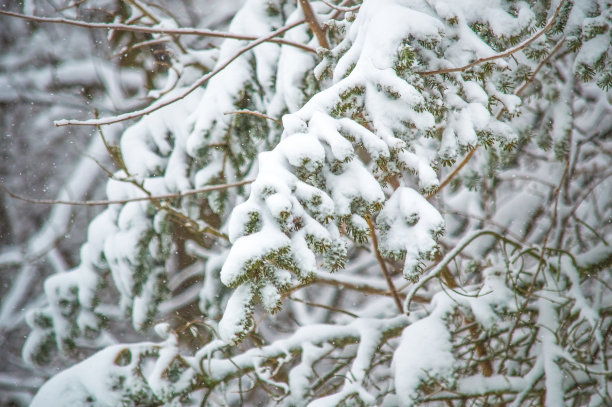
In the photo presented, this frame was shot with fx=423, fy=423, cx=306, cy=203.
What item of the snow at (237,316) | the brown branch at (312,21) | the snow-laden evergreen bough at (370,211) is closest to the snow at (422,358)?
the snow-laden evergreen bough at (370,211)

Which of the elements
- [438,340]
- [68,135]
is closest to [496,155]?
[438,340]

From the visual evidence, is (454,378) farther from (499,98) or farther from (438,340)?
(499,98)

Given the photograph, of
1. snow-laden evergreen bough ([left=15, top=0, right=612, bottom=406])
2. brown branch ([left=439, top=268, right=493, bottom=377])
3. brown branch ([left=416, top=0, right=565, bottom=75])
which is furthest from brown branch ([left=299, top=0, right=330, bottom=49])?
brown branch ([left=439, top=268, right=493, bottom=377])

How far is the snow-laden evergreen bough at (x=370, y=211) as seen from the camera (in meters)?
1.03

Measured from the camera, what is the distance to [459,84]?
1.27 meters

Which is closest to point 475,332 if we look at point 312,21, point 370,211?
point 370,211

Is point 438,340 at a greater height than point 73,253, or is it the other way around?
point 73,253

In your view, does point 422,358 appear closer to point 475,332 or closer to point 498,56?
point 475,332

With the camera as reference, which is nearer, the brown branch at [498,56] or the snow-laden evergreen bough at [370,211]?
the snow-laden evergreen bough at [370,211]

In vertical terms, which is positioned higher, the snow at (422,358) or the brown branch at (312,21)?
the brown branch at (312,21)

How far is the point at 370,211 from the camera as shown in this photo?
3.40 ft

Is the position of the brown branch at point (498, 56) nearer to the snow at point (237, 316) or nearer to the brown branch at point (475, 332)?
the snow at point (237, 316)

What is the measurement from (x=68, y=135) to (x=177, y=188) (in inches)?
228

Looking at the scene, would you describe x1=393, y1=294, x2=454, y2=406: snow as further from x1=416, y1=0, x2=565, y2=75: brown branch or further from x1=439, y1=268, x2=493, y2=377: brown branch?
x1=416, y1=0, x2=565, y2=75: brown branch
